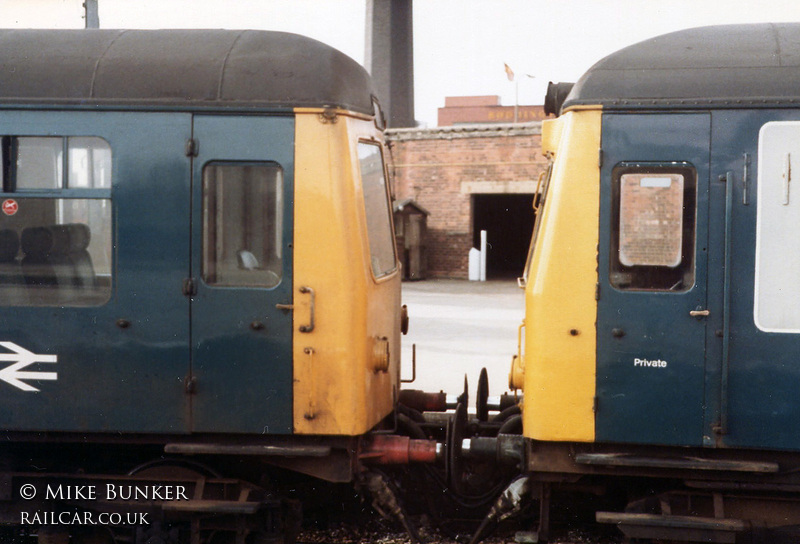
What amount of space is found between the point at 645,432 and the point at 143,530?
3096mm

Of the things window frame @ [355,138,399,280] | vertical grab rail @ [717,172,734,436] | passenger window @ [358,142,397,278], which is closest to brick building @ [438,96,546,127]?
window frame @ [355,138,399,280]

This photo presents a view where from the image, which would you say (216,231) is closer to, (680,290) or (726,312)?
(680,290)

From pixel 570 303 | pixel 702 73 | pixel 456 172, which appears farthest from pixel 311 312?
pixel 456 172

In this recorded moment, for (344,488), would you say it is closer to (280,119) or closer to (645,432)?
(645,432)

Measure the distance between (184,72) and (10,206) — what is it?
1.33 m

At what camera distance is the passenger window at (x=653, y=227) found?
5.02 m

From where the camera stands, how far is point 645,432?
16.6ft

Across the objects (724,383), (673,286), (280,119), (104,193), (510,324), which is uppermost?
(280,119)

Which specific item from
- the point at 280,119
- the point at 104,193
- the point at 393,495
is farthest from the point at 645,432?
the point at 104,193

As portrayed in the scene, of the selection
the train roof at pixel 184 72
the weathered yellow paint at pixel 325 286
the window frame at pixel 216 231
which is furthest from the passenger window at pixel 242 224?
the train roof at pixel 184 72

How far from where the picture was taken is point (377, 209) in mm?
6098

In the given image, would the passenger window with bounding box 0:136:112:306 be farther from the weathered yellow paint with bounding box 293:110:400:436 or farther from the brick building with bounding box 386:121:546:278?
the brick building with bounding box 386:121:546:278

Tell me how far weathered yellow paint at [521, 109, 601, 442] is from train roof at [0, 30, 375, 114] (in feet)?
4.73

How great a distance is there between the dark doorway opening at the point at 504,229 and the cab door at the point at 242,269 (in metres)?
25.5
